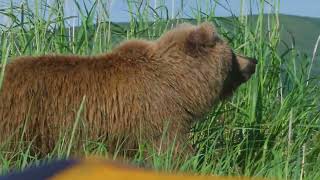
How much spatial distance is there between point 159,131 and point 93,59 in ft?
1.92

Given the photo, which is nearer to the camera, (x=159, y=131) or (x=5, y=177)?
(x=5, y=177)

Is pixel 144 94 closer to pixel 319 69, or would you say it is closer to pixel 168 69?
pixel 168 69

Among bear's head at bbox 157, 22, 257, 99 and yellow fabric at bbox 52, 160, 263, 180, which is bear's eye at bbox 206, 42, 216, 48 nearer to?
bear's head at bbox 157, 22, 257, 99

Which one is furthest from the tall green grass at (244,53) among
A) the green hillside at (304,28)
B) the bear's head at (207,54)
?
the green hillside at (304,28)

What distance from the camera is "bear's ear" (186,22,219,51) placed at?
496 centimetres

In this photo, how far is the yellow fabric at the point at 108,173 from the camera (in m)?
0.66

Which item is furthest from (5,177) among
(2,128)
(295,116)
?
(295,116)

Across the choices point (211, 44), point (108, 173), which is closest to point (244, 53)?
point (211, 44)

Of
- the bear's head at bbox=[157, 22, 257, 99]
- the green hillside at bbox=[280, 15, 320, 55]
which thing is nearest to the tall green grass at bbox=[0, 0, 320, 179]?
the bear's head at bbox=[157, 22, 257, 99]

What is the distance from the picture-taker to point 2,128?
4.30 metres

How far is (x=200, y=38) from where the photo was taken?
5.00m

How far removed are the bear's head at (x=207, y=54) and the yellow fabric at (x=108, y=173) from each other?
414 cm

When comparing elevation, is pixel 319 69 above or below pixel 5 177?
below

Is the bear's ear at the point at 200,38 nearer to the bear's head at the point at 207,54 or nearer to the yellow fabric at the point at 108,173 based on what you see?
the bear's head at the point at 207,54
